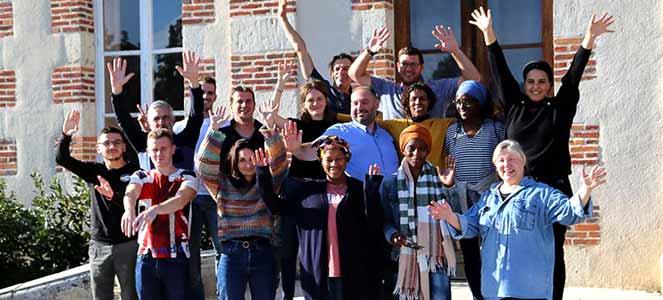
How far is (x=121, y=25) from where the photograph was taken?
32.2 ft

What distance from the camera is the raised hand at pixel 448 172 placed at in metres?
5.52

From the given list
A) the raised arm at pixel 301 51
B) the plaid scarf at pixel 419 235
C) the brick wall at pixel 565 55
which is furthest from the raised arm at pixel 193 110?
the brick wall at pixel 565 55

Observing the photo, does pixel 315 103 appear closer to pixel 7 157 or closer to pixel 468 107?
pixel 468 107

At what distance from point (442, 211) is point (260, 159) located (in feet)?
3.65

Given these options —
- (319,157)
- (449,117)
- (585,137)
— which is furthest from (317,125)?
(585,137)

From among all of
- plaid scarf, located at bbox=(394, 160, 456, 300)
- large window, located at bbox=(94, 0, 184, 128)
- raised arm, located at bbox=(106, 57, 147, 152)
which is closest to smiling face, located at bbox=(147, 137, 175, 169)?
raised arm, located at bbox=(106, 57, 147, 152)

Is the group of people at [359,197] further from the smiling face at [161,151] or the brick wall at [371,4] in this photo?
the brick wall at [371,4]

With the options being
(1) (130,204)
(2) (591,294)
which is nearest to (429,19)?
(2) (591,294)

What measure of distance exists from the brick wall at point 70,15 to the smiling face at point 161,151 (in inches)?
164

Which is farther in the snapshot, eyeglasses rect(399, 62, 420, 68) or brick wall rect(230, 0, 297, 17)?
brick wall rect(230, 0, 297, 17)

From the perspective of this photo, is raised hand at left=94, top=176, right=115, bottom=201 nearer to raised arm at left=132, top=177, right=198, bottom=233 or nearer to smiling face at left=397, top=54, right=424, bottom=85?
raised arm at left=132, top=177, right=198, bottom=233

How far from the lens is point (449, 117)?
20.4 ft

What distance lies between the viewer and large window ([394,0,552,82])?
855 centimetres

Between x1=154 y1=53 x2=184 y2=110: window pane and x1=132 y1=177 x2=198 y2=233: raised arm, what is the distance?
388 centimetres
